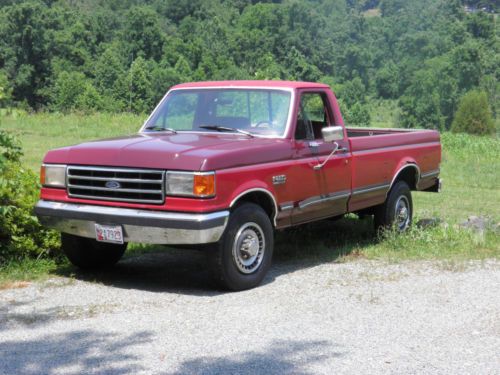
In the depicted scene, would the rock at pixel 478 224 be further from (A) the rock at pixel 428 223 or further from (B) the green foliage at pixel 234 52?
(B) the green foliage at pixel 234 52

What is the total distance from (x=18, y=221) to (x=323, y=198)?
3.17 metres

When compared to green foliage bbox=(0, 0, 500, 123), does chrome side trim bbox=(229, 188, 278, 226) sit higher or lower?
lower

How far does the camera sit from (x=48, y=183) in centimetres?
766

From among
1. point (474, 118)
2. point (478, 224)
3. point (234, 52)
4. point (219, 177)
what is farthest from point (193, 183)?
point (234, 52)

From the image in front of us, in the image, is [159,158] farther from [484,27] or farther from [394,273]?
[484,27]

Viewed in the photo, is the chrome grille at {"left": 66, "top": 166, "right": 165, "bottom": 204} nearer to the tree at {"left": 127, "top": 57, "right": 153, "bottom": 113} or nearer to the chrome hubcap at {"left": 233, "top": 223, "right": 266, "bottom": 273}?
the chrome hubcap at {"left": 233, "top": 223, "right": 266, "bottom": 273}

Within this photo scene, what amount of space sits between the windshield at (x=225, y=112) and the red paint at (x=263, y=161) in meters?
0.13

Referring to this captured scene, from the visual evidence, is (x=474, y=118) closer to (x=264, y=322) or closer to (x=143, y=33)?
(x=143, y=33)

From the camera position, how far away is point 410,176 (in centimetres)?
1045

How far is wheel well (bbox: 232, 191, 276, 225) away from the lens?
751 centimetres

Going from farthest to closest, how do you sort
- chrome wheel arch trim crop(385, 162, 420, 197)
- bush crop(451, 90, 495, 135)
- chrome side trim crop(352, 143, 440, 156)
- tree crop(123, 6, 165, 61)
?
tree crop(123, 6, 165, 61)
bush crop(451, 90, 495, 135)
chrome wheel arch trim crop(385, 162, 420, 197)
chrome side trim crop(352, 143, 440, 156)

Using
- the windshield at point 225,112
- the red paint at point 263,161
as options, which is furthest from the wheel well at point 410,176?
the windshield at point 225,112

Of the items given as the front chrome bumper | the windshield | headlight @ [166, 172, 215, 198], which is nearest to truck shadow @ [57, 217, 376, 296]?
the front chrome bumper

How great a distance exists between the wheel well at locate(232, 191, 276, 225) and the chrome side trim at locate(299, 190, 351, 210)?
0.42 meters
